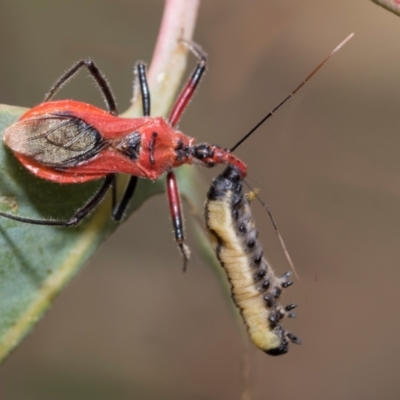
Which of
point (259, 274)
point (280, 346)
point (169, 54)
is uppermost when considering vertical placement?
point (169, 54)

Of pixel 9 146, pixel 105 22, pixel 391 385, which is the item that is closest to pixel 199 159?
pixel 9 146

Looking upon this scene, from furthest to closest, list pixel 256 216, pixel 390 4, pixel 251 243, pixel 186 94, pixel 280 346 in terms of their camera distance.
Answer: pixel 256 216, pixel 186 94, pixel 280 346, pixel 251 243, pixel 390 4

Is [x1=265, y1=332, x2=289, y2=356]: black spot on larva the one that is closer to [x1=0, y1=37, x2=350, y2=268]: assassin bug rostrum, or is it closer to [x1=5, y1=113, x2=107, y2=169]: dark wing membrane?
[x1=0, y1=37, x2=350, y2=268]: assassin bug rostrum

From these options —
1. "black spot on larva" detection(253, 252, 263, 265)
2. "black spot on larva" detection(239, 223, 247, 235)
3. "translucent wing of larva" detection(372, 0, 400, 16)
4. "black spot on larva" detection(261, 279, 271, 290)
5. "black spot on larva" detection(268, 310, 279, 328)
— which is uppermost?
"translucent wing of larva" detection(372, 0, 400, 16)

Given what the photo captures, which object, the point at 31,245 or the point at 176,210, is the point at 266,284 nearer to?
the point at 176,210

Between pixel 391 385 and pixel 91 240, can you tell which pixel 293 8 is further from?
pixel 391 385

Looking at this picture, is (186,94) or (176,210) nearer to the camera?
(176,210)

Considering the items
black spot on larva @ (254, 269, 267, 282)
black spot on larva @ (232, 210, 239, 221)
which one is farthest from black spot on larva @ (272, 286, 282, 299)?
black spot on larva @ (232, 210, 239, 221)

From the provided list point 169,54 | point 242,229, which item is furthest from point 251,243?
point 169,54
